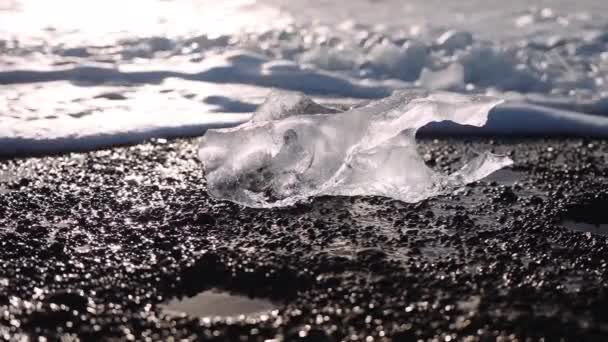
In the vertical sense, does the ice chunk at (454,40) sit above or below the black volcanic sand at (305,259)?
above

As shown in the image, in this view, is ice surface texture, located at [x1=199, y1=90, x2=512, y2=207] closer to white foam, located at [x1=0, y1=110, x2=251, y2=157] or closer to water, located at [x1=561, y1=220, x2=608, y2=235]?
water, located at [x1=561, y1=220, x2=608, y2=235]

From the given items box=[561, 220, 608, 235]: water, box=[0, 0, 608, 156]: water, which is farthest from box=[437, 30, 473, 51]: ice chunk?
box=[561, 220, 608, 235]: water

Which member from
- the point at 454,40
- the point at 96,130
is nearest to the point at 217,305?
the point at 96,130

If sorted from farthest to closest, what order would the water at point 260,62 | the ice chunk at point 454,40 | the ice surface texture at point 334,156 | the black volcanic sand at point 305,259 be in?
the ice chunk at point 454,40
the water at point 260,62
the ice surface texture at point 334,156
the black volcanic sand at point 305,259

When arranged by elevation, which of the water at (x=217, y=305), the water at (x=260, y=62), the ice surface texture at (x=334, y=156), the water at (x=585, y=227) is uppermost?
the water at (x=260, y=62)

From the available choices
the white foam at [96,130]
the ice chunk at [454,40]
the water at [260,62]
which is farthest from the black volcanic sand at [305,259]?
the ice chunk at [454,40]

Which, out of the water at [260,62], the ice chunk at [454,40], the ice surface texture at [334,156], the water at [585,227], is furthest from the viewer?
the ice chunk at [454,40]

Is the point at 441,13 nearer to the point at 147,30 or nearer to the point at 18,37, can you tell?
the point at 147,30

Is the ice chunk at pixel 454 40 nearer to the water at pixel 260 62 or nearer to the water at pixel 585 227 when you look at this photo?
the water at pixel 260 62

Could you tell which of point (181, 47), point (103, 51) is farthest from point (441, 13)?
point (103, 51)

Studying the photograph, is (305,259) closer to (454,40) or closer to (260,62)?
(260,62)
